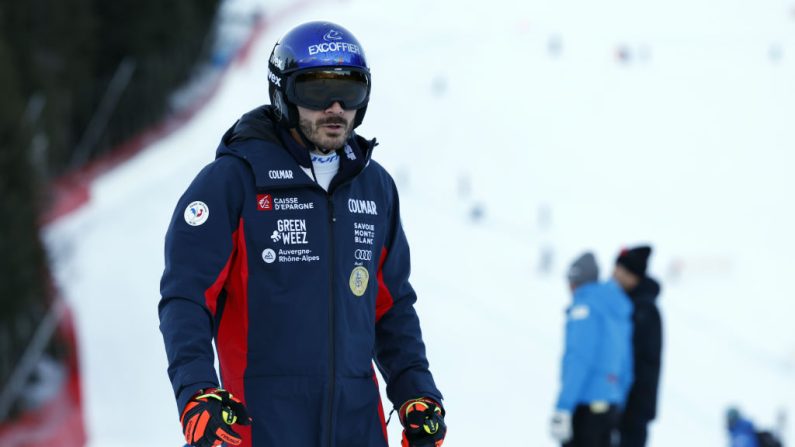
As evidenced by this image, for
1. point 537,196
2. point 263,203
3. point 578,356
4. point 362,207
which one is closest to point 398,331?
point 362,207

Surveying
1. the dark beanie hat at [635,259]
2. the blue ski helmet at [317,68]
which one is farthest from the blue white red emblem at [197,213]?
the dark beanie hat at [635,259]

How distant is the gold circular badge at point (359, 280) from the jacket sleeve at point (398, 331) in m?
0.16

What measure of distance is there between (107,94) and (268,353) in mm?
35311

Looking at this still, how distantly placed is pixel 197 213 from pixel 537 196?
27515mm

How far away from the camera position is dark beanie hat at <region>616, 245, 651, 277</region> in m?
7.72

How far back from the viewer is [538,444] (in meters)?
11.1

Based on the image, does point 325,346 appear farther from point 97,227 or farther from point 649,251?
point 97,227

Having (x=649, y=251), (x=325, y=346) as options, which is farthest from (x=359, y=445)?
(x=649, y=251)

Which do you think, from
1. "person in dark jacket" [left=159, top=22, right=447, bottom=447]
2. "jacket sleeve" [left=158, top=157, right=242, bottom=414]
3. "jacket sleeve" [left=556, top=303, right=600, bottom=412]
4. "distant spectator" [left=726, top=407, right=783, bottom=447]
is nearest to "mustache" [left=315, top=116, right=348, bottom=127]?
"person in dark jacket" [left=159, top=22, right=447, bottom=447]

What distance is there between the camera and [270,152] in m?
3.49

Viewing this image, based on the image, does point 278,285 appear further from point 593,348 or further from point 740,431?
point 740,431

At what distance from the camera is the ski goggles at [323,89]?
3514 mm

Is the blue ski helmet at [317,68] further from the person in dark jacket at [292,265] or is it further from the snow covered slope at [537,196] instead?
the snow covered slope at [537,196]

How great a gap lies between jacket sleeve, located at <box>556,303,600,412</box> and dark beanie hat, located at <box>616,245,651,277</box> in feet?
1.86
